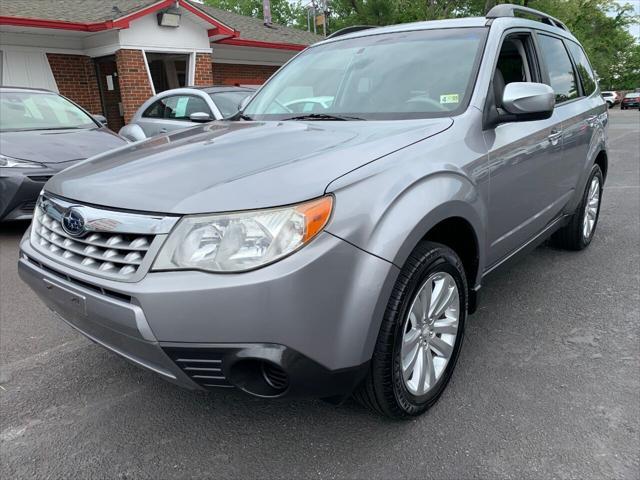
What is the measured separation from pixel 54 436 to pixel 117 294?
35.6 inches

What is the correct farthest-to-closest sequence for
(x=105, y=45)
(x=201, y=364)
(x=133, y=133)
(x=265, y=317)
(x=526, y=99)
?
(x=105, y=45), (x=133, y=133), (x=526, y=99), (x=201, y=364), (x=265, y=317)

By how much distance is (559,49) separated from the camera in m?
3.79

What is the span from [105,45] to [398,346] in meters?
11.2

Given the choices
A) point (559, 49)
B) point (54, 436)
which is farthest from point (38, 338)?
point (559, 49)

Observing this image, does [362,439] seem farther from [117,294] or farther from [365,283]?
[117,294]

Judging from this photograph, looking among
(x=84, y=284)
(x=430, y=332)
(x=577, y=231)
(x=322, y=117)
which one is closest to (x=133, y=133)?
(x=322, y=117)

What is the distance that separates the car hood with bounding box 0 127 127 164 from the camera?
524cm

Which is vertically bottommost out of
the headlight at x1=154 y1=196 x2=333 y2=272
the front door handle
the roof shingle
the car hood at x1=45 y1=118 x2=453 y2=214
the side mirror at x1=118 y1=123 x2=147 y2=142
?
the side mirror at x1=118 y1=123 x2=147 y2=142

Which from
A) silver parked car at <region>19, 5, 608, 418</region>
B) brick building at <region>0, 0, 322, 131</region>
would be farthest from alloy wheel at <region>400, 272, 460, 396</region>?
brick building at <region>0, 0, 322, 131</region>

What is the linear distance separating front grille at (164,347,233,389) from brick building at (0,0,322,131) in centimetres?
1023

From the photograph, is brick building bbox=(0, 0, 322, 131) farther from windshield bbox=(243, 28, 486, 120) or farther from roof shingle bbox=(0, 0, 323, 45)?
windshield bbox=(243, 28, 486, 120)

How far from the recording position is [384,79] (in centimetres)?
291

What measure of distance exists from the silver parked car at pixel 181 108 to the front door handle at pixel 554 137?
4630mm

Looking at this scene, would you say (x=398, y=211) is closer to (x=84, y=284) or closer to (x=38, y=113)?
(x=84, y=284)
